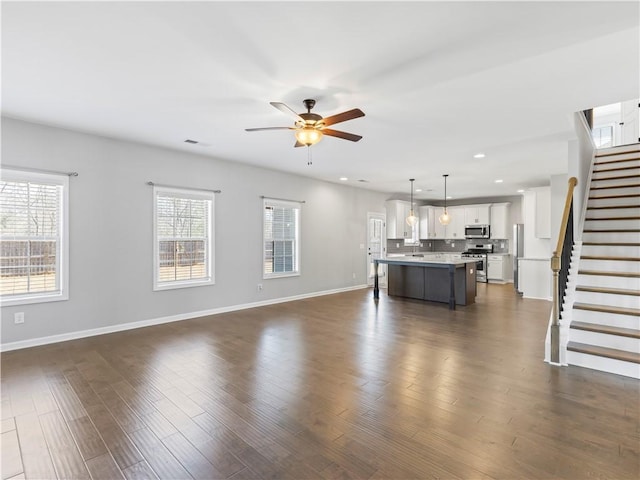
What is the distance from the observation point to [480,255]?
32.6 ft

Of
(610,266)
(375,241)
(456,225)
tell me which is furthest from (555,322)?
(456,225)

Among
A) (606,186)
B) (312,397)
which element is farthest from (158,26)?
(606,186)

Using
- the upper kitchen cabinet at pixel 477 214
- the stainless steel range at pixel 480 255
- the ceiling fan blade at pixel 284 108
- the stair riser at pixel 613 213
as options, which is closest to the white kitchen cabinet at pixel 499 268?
the stainless steel range at pixel 480 255

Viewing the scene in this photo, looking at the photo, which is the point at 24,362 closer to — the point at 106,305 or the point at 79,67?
the point at 106,305

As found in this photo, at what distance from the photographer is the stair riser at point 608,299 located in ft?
11.7

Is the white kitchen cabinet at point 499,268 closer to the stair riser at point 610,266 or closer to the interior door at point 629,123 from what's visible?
the interior door at point 629,123

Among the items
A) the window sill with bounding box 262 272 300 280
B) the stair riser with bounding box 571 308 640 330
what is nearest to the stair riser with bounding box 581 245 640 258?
the stair riser with bounding box 571 308 640 330

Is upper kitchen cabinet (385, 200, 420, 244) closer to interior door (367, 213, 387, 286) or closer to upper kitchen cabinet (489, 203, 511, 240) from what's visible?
interior door (367, 213, 387, 286)

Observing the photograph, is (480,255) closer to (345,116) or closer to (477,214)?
(477,214)

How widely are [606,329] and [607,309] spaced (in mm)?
260

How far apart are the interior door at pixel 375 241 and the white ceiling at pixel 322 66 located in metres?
4.56

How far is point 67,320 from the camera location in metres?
4.30

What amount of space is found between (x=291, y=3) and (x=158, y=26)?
95 centimetres

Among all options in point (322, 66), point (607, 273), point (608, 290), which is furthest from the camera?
point (607, 273)
